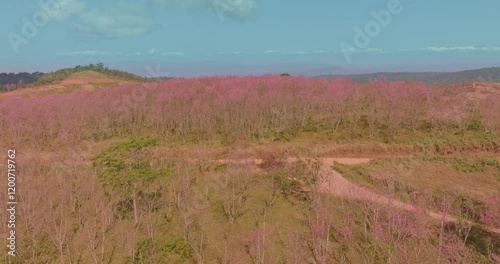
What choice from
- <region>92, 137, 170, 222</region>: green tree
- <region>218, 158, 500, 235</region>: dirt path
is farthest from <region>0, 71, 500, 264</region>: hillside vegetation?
<region>218, 158, 500, 235</region>: dirt path

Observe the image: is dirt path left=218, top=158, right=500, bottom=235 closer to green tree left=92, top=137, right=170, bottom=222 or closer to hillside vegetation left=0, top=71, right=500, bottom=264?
hillside vegetation left=0, top=71, right=500, bottom=264

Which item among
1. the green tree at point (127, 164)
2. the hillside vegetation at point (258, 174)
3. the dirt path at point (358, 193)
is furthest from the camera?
the dirt path at point (358, 193)

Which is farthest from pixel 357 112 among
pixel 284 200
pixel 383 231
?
pixel 383 231

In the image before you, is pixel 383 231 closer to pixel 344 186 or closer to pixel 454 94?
pixel 344 186

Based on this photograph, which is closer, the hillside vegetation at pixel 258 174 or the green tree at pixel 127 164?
the hillside vegetation at pixel 258 174

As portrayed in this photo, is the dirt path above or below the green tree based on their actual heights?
below

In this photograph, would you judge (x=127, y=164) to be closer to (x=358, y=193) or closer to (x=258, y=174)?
(x=258, y=174)

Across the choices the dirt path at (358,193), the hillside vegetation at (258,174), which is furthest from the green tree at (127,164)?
the dirt path at (358,193)

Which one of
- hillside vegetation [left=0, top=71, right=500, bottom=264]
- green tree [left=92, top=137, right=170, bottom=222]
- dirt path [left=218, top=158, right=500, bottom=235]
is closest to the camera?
hillside vegetation [left=0, top=71, right=500, bottom=264]

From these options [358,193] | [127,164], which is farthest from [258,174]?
[127,164]

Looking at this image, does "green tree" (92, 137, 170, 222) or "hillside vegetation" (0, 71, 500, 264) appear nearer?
"hillside vegetation" (0, 71, 500, 264)

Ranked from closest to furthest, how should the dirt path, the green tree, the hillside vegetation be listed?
the hillside vegetation < the green tree < the dirt path

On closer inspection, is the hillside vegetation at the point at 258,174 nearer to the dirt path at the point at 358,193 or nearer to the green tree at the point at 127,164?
the green tree at the point at 127,164
